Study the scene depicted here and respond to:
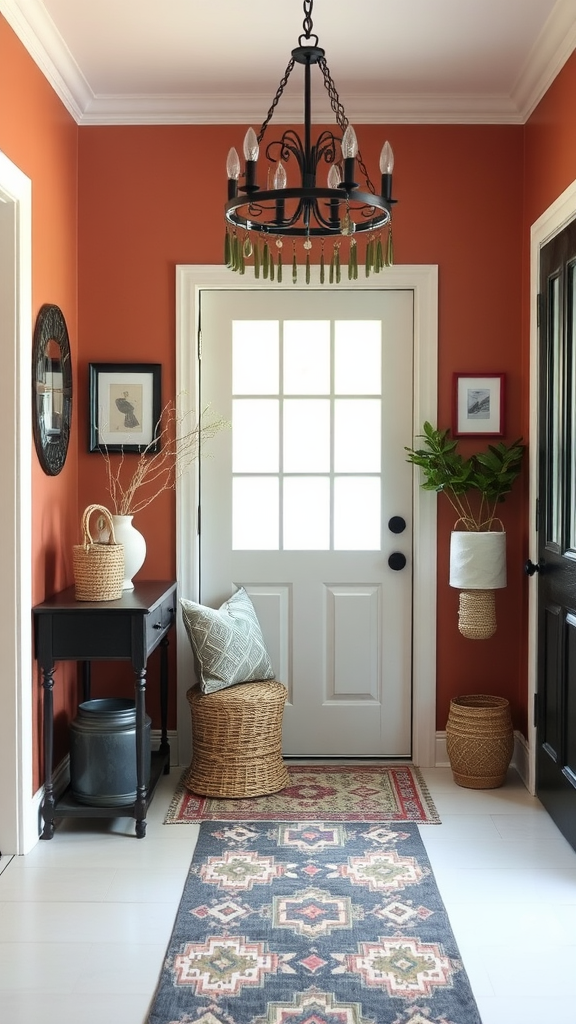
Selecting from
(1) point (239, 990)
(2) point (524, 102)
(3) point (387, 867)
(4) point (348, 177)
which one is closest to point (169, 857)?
(3) point (387, 867)

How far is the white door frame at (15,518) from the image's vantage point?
11.1 feet

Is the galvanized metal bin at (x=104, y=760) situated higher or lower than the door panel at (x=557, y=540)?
lower

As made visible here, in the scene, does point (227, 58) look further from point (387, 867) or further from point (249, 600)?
point (387, 867)

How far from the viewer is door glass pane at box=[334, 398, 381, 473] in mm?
4438

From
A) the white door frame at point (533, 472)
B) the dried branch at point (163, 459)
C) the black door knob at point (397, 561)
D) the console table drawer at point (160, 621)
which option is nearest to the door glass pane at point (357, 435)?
the black door knob at point (397, 561)

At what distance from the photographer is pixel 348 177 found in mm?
2445

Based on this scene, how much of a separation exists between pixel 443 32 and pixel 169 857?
306 cm

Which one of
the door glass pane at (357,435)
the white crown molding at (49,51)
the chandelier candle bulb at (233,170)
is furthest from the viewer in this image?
the door glass pane at (357,435)

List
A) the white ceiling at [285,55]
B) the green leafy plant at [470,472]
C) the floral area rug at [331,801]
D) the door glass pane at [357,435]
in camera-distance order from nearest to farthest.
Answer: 1. the white ceiling at [285,55]
2. the floral area rug at [331,801]
3. the green leafy plant at [470,472]
4. the door glass pane at [357,435]

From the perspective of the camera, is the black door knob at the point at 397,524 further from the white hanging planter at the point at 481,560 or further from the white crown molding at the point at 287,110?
the white crown molding at the point at 287,110

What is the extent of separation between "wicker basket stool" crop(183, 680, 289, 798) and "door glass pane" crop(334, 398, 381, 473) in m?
1.07

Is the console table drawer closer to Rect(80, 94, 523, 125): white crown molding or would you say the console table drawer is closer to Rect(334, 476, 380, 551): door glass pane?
Rect(334, 476, 380, 551): door glass pane

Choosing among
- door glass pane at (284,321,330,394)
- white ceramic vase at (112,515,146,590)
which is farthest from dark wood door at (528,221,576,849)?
white ceramic vase at (112,515,146,590)

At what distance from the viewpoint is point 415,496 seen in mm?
4418
